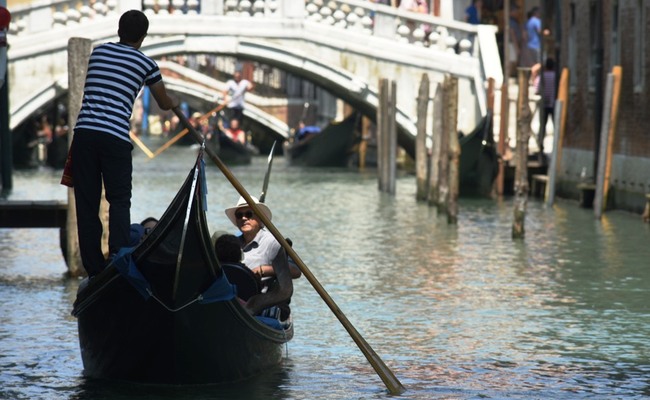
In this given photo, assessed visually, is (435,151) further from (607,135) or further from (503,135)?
(503,135)

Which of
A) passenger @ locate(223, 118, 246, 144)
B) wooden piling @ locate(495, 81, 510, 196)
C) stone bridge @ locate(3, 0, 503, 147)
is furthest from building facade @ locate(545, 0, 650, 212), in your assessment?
passenger @ locate(223, 118, 246, 144)

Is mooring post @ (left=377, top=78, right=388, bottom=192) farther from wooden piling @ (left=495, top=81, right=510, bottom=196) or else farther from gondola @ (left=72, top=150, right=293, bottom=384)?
gondola @ (left=72, top=150, right=293, bottom=384)

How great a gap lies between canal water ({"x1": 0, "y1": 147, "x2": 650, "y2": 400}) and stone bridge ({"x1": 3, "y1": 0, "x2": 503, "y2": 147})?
143 inches

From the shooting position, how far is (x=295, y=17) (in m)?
17.5

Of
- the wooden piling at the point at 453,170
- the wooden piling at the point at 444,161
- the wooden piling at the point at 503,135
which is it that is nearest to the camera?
the wooden piling at the point at 453,170

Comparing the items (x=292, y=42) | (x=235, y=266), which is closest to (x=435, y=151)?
(x=292, y=42)

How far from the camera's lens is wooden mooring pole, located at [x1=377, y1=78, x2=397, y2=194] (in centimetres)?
1530

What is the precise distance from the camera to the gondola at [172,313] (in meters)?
5.41

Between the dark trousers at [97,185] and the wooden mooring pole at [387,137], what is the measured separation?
9376 millimetres

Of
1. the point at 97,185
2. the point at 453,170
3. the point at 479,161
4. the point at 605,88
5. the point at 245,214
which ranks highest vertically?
the point at 605,88

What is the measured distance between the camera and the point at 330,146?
21172 millimetres

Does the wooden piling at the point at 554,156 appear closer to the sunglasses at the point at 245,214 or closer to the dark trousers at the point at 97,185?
the sunglasses at the point at 245,214

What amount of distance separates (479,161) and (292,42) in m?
2.65

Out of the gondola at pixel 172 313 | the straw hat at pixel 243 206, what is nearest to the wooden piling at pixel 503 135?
the straw hat at pixel 243 206
